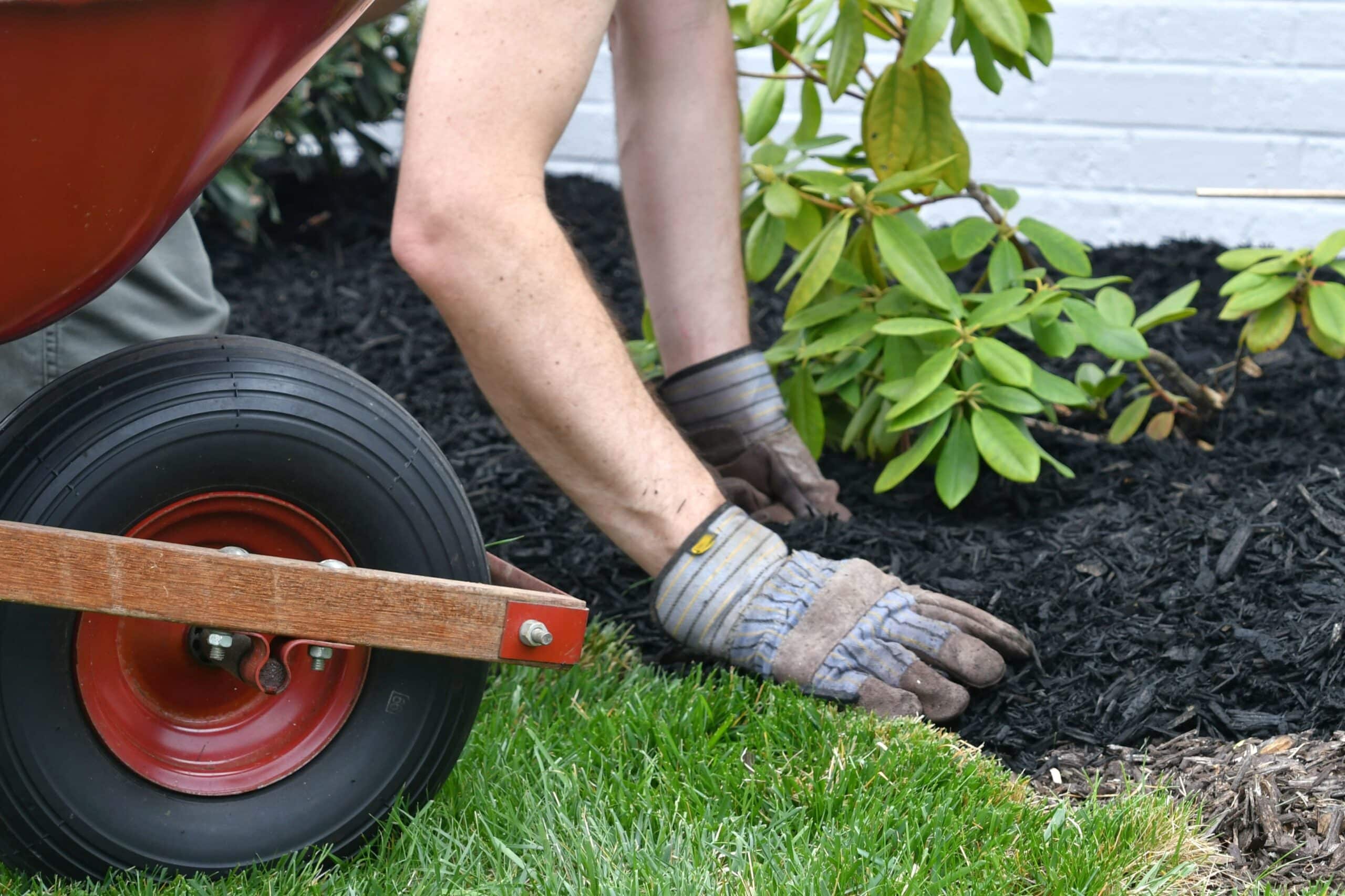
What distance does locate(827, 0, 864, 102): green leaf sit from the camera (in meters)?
2.11

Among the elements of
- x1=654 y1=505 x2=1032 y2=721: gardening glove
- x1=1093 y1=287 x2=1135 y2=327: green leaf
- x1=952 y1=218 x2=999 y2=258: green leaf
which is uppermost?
x1=952 y1=218 x2=999 y2=258: green leaf

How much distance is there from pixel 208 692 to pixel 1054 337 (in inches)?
57.4

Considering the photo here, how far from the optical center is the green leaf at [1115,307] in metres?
2.21

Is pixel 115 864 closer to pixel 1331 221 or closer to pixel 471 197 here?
pixel 471 197

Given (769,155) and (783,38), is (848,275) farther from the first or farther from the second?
(783,38)

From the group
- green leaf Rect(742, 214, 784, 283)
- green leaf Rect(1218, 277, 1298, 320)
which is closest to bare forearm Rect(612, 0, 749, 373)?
green leaf Rect(742, 214, 784, 283)

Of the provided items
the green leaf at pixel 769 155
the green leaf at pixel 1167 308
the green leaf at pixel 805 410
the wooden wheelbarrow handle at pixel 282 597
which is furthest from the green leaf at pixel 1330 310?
the wooden wheelbarrow handle at pixel 282 597

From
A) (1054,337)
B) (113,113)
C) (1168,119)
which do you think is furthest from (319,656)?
(1168,119)

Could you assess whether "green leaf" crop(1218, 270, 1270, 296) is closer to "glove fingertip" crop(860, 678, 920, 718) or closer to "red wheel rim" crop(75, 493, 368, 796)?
"glove fingertip" crop(860, 678, 920, 718)

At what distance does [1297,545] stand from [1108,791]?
590mm

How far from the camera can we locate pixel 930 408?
206 centimetres

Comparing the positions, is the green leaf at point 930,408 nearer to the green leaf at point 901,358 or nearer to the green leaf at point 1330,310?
the green leaf at point 901,358

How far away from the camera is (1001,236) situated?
A: 2.31 metres

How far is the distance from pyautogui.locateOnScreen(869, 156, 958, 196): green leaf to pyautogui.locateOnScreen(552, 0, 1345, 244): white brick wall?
A: 1950 millimetres
